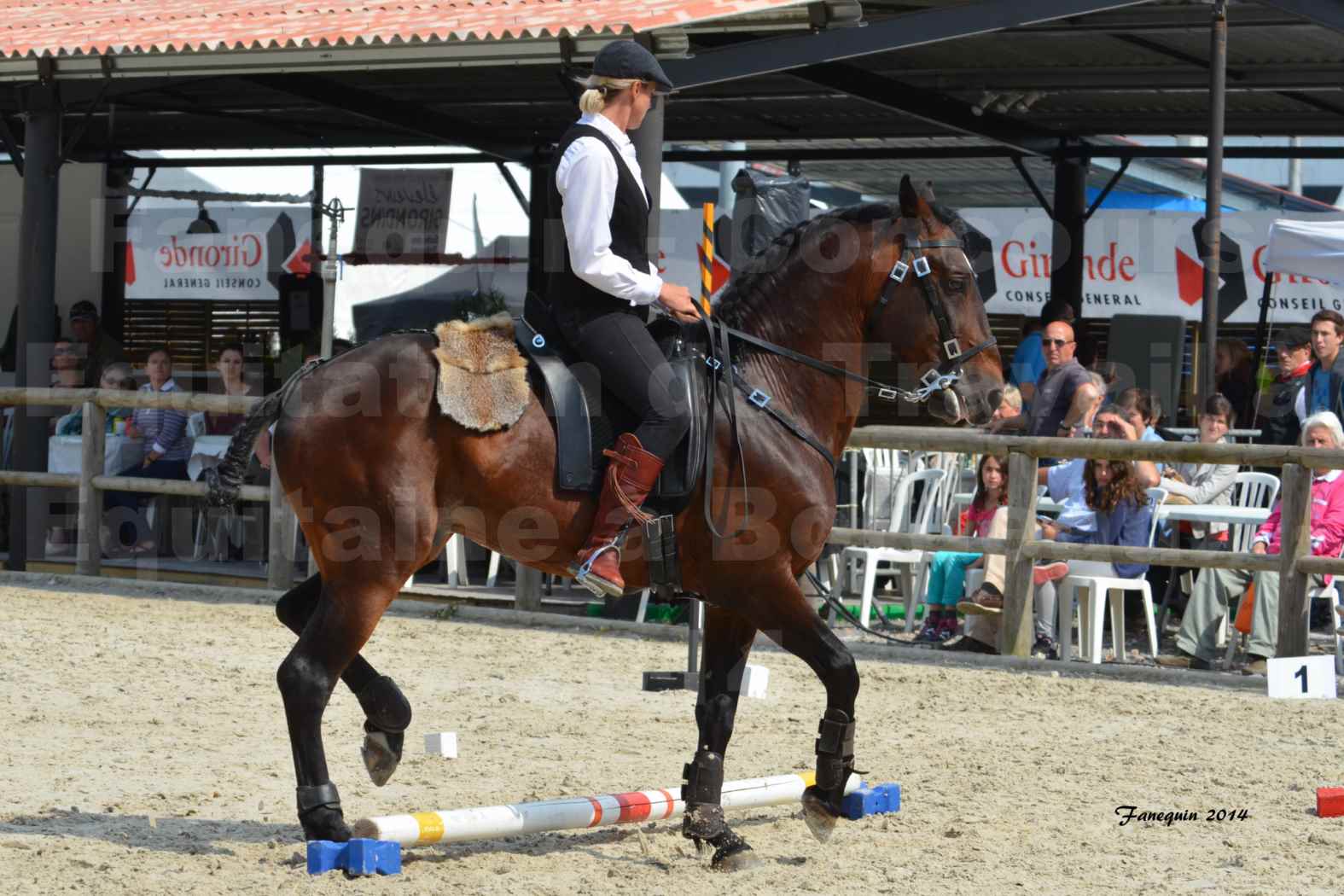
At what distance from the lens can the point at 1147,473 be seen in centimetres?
925

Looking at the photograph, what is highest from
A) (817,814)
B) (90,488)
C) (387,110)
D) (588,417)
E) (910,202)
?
(387,110)

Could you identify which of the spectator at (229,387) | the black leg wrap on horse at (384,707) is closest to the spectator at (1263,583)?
the black leg wrap on horse at (384,707)

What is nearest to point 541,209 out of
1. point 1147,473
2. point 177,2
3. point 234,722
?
point 177,2

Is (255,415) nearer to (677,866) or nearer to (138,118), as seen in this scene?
(677,866)

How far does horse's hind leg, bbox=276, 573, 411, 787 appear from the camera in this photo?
504 centimetres

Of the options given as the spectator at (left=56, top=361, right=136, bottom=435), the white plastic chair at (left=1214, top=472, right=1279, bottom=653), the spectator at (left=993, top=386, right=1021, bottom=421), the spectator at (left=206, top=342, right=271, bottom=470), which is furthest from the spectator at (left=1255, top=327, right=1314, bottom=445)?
the spectator at (left=56, top=361, right=136, bottom=435)

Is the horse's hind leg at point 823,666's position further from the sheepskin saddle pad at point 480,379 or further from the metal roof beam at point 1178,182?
the metal roof beam at point 1178,182

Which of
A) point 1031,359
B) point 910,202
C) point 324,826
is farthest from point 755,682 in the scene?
point 1031,359

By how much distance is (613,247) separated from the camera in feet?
16.1

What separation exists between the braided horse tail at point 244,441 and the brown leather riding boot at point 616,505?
0.94m

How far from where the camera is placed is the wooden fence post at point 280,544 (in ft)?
34.7

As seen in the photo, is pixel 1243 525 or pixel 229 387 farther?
pixel 229 387

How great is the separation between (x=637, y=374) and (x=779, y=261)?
2.45ft

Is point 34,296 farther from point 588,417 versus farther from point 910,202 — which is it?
point 910,202
